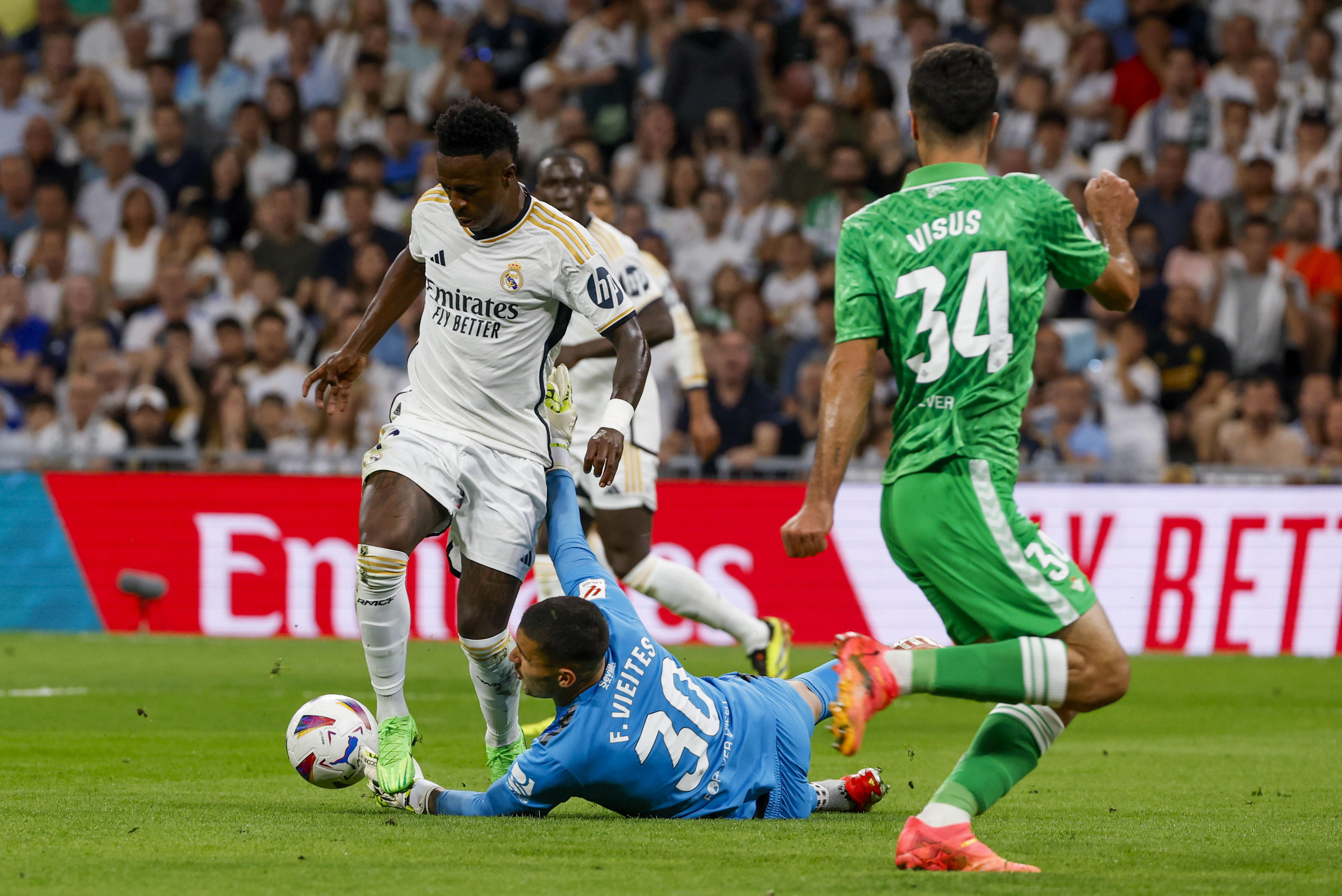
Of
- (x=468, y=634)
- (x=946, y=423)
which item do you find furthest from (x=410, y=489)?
(x=946, y=423)

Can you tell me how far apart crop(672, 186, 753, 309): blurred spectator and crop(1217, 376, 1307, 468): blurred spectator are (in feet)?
15.9

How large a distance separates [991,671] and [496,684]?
2.54m

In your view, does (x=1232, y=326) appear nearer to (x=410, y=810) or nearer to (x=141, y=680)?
(x=141, y=680)

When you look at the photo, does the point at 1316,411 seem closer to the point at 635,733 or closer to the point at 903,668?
the point at 635,733

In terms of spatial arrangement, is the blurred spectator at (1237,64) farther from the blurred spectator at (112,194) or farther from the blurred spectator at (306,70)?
the blurred spectator at (112,194)

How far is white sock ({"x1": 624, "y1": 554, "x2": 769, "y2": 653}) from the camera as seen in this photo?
9.23 meters

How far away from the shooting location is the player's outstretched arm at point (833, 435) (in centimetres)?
439

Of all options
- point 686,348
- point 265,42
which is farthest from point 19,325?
point 686,348

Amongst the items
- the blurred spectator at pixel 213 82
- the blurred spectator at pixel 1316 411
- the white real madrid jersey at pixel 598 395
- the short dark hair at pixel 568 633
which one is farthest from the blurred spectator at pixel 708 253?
the short dark hair at pixel 568 633

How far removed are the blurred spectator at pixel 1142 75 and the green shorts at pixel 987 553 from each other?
1281 centimetres

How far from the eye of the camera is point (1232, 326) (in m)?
14.6

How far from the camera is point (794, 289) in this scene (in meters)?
15.4

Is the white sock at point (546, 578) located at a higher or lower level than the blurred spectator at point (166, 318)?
lower

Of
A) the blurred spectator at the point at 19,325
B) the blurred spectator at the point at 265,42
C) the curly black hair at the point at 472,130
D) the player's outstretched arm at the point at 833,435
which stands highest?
the blurred spectator at the point at 265,42
